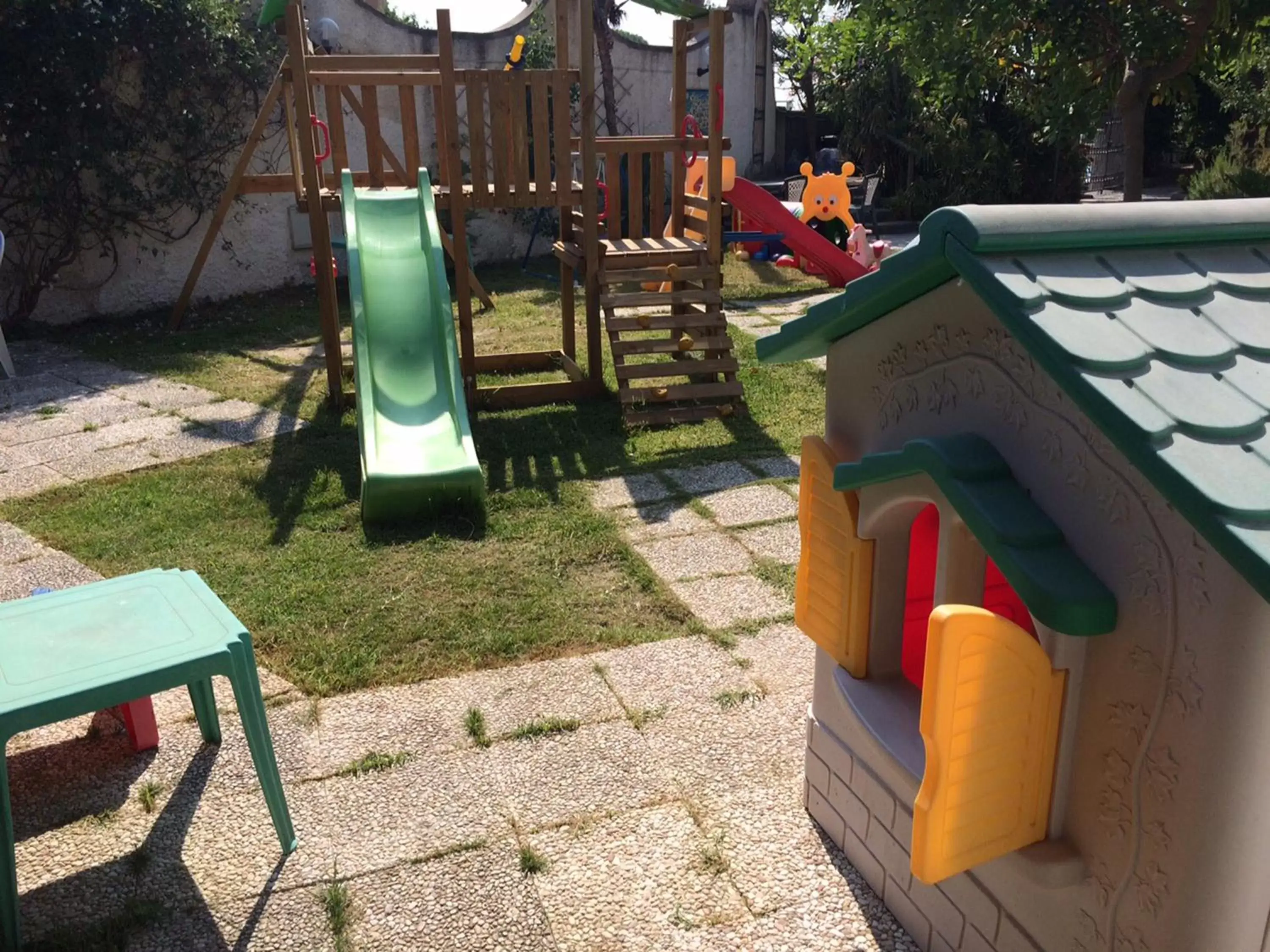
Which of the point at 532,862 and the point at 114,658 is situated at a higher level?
the point at 114,658

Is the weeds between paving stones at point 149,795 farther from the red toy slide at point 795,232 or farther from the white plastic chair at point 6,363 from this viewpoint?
the red toy slide at point 795,232

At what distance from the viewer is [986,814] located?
1.97 metres

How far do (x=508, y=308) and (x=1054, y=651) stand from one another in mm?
8737

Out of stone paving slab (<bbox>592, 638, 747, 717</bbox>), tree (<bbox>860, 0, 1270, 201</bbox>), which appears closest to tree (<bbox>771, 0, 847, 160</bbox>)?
tree (<bbox>860, 0, 1270, 201</bbox>)

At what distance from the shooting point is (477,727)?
3396mm

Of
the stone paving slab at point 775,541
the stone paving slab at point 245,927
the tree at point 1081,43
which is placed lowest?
the stone paving slab at point 245,927

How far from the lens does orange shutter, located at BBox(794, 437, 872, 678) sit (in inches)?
100

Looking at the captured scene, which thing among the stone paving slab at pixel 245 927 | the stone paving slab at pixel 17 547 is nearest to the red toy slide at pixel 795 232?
the stone paving slab at pixel 17 547

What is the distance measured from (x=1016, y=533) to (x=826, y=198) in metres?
11.2

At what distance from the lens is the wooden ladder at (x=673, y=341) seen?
672cm

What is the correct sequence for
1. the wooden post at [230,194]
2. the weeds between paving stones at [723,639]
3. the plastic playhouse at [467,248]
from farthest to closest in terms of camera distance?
the wooden post at [230,194]
the plastic playhouse at [467,248]
the weeds between paving stones at [723,639]

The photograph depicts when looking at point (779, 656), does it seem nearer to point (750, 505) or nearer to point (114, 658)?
point (750, 505)

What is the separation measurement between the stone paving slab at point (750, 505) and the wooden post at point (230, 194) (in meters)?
4.10

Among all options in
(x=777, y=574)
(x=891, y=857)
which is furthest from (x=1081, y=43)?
(x=891, y=857)
